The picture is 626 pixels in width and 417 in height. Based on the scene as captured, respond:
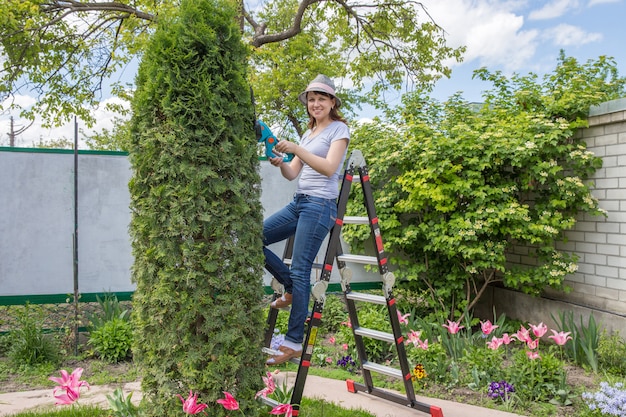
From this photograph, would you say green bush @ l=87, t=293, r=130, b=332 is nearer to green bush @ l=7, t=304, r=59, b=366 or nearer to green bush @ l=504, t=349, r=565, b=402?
green bush @ l=7, t=304, r=59, b=366

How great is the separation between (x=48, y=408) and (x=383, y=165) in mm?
3882

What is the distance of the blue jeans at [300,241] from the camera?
266 centimetres

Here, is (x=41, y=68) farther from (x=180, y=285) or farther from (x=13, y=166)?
(x=180, y=285)

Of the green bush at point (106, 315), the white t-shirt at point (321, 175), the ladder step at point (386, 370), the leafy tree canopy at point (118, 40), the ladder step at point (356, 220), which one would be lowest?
the green bush at point (106, 315)

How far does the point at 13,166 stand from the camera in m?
4.98

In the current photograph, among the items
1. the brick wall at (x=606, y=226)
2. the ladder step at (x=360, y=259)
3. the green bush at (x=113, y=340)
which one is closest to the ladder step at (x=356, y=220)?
the ladder step at (x=360, y=259)

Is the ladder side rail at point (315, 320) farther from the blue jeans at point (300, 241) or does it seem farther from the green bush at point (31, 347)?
the green bush at point (31, 347)

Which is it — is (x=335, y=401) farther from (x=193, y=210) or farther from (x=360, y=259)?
(x=193, y=210)

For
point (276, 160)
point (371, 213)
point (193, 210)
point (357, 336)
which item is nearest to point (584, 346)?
point (357, 336)

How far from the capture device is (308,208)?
2736mm

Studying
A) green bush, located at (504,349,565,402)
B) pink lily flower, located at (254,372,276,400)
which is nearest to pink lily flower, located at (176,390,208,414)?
pink lily flower, located at (254,372,276,400)

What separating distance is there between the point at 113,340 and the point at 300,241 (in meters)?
2.73

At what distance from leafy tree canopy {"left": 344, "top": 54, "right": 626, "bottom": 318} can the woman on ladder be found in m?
2.56

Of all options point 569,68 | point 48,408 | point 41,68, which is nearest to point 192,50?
point 48,408
